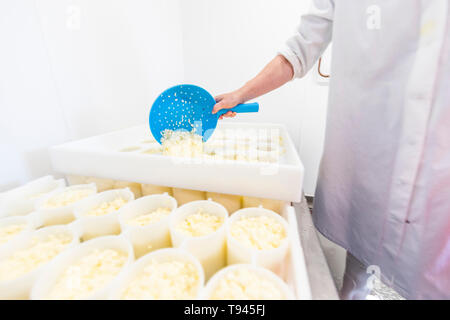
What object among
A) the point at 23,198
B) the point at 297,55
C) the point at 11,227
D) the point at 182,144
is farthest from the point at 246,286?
the point at 297,55

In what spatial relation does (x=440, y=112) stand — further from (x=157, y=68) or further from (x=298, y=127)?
(x=157, y=68)

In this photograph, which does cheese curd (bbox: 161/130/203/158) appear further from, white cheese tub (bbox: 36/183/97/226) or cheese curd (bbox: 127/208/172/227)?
white cheese tub (bbox: 36/183/97/226)

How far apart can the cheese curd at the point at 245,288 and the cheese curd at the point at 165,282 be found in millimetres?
44

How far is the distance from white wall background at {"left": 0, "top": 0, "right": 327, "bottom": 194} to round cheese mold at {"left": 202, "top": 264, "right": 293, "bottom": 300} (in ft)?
2.62

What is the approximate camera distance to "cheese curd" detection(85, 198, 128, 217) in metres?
0.55

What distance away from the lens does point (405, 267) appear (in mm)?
633

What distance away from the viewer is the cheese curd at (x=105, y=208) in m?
0.55

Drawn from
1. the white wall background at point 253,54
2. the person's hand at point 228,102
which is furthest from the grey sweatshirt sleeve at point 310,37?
the white wall background at point 253,54

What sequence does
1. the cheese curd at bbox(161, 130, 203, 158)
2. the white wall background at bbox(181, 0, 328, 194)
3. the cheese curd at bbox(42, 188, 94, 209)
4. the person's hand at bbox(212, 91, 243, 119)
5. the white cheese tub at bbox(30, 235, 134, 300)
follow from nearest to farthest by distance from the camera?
the white cheese tub at bbox(30, 235, 134, 300) → the cheese curd at bbox(42, 188, 94, 209) → the cheese curd at bbox(161, 130, 203, 158) → the person's hand at bbox(212, 91, 243, 119) → the white wall background at bbox(181, 0, 328, 194)

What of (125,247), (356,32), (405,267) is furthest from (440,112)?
(125,247)

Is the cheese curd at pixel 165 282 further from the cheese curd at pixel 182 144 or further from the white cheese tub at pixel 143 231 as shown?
the cheese curd at pixel 182 144

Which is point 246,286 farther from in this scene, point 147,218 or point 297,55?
point 297,55

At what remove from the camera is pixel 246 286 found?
356mm

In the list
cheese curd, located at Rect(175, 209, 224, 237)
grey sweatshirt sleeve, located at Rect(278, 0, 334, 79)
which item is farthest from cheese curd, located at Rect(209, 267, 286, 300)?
grey sweatshirt sleeve, located at Rect(278, 0, 334, 79)
